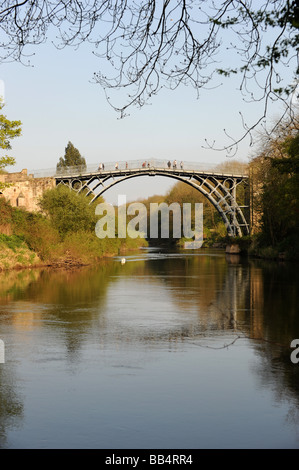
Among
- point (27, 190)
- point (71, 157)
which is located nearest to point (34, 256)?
point (27, 190)

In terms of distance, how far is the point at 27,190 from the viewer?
61.8m

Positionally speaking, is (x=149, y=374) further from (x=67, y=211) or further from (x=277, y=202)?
(x=67, y=211)

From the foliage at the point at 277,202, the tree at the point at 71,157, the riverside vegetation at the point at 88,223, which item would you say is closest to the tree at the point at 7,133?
the riverside vegetation at the point at 88,223

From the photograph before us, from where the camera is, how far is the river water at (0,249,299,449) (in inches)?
302

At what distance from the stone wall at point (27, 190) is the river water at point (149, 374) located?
40.2 meters

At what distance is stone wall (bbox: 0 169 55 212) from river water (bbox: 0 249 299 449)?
40.2m

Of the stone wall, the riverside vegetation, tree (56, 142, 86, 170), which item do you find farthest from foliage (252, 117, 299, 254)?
tree (56, 142, 86, 170)

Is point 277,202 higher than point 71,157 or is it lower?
lower

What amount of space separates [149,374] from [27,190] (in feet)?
174

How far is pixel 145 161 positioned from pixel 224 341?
54897 millimetres

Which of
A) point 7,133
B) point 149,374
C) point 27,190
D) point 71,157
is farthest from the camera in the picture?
point 71,157

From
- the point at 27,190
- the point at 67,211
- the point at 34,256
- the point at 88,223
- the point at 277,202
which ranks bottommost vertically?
the point at 34,256

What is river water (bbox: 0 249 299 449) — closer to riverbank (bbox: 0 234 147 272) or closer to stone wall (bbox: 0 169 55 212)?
riverbank (bbox: 0 234 147 272)
